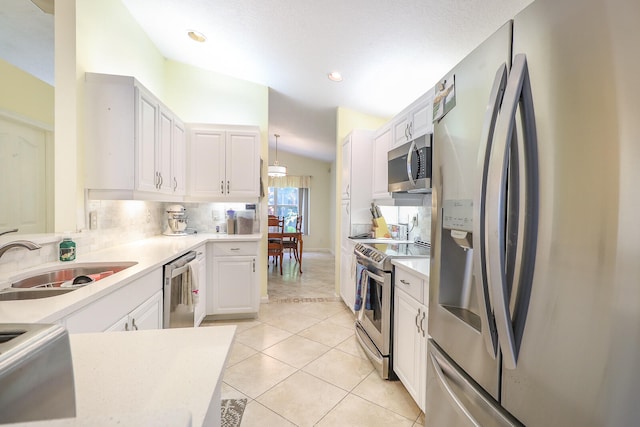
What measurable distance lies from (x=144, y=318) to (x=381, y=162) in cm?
251

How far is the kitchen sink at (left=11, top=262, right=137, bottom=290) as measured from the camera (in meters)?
1.44

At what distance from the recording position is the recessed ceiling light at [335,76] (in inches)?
114

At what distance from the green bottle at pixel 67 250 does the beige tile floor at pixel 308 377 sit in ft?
3.86

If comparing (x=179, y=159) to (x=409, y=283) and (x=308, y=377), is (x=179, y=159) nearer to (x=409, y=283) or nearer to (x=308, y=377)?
(x=308, y=377)

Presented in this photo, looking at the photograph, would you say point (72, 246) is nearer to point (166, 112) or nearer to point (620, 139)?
point (166, 112)

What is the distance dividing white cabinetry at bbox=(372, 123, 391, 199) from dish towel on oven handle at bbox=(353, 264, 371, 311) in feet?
2.75

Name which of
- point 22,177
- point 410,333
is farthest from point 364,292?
point 22,177

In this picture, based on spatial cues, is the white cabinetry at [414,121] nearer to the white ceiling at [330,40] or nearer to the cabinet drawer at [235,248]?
the white ceiling at [330,40]

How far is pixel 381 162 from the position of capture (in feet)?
10.0

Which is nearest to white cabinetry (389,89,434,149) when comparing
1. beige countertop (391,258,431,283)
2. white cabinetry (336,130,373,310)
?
white cabinetry (336,130,373,310)

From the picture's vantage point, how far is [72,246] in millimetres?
1740

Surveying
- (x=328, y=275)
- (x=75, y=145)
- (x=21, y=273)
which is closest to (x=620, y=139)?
(x=21, y=273)

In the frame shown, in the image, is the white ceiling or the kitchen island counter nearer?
the kitchen island counter

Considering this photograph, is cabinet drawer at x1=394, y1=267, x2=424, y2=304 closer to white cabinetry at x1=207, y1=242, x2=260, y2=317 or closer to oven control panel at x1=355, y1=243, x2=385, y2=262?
oven control panel at x1=355, y1=243, x2=385, y2=262
